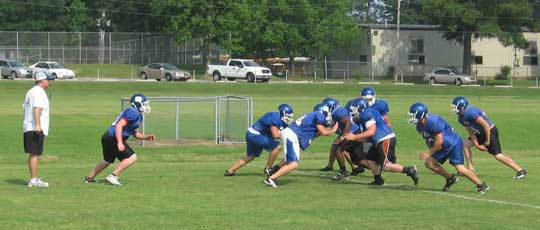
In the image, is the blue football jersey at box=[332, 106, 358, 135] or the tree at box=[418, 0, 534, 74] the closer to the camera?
the blue football jersey at box=[332, 106, 358, 135]

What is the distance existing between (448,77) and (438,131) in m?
64.2

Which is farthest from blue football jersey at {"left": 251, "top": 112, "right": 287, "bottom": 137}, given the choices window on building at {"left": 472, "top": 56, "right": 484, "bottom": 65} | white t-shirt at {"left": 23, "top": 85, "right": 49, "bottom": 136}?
window on building at {"left": 472, "top": 56, "right": 484, "bottom": 65}

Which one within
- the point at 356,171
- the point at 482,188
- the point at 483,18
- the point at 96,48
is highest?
the point at 483,18

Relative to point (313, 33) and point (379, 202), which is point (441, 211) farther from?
point (313, 33)

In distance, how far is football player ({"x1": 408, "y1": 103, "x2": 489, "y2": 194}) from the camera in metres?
14.4

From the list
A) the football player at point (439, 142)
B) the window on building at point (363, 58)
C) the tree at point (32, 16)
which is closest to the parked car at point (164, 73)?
the window on building at point (363, 58)

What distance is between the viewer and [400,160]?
25016 mm

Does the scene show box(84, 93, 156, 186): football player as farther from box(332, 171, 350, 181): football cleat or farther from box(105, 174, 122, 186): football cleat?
box(332, 171, 350, 181): football cleat

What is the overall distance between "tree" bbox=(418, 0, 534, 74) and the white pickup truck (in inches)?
800

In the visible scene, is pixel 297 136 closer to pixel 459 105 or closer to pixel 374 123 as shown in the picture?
pixel 374 123

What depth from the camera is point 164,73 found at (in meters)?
70.4

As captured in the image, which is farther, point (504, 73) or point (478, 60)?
point (478, 60)

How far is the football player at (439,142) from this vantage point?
14.4m

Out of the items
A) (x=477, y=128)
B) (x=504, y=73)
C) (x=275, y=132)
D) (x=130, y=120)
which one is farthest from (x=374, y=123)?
(x=504, y=73)
